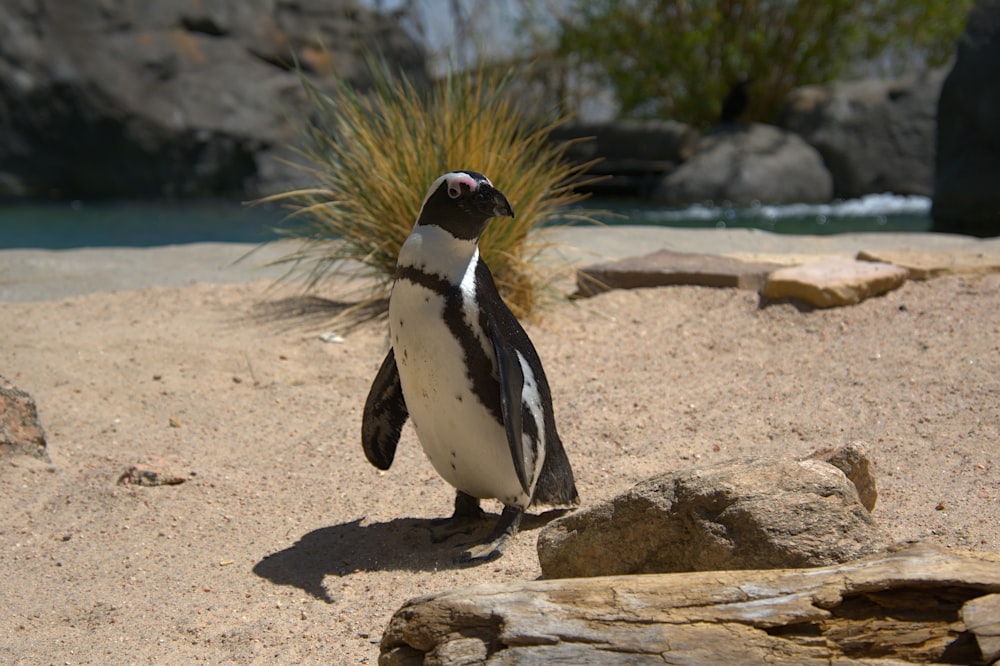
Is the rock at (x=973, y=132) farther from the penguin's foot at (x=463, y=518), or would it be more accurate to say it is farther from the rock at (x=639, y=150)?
the penguin's foot at (x=463, y=518)

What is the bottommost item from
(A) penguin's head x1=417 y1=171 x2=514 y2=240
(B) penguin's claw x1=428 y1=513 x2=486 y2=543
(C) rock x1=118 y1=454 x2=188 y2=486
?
(B) penguin's claw x1=428 y1=513 x2=486 y2=543

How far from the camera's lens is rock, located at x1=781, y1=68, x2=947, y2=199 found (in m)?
12.5

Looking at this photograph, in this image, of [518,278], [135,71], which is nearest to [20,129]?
[135,71]

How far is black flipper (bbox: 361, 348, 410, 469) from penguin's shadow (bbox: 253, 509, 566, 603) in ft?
0.66

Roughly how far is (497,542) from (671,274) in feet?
8.55

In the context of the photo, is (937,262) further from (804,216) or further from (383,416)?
(804,216)

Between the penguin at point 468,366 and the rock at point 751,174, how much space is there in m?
9.66

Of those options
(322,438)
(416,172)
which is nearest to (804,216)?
(416,172)

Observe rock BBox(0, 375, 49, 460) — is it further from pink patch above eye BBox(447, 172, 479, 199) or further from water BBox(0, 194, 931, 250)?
water BBox(0, 194, 931, 250)

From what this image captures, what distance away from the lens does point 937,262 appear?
4.80 m

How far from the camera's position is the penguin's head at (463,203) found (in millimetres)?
2430

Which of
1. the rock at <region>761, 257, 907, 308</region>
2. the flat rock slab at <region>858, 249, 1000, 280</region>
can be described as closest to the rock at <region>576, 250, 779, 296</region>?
the rock at <region>761, 257, 907, 308</region>

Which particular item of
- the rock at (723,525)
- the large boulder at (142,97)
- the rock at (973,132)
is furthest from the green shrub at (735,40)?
the rock at (723,525)

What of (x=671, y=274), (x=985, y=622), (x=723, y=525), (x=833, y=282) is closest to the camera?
(x=985, y=622)
